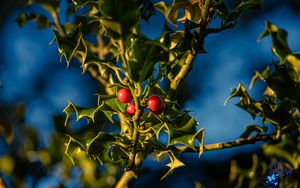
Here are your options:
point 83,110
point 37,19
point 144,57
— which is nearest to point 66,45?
point 83,110

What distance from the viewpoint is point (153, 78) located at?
3.22ft

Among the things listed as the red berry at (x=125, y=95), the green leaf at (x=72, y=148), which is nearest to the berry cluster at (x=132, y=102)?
the red berry at (x=125, y=95)

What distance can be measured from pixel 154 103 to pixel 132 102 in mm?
67

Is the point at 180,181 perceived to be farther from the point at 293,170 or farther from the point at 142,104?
the point at 142,104

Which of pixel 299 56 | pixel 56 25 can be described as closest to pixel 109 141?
pixel 299 56

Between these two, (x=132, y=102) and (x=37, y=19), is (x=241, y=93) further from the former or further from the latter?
(x=37, y=19)

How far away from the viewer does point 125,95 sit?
957mm

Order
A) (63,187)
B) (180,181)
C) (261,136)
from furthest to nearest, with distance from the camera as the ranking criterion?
(180,181) → (261,136) → (63,187)

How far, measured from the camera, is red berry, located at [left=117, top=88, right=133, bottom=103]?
0.96 m

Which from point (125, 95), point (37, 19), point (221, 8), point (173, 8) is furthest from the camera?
point (37, 19)

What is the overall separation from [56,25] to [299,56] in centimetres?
89

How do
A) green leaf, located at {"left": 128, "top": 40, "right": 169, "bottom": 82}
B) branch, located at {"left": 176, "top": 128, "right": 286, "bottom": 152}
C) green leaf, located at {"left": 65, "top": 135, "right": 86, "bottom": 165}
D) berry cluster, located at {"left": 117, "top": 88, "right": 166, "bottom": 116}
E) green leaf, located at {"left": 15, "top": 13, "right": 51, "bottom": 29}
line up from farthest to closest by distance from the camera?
green leaf, located at {"left": 15, "top": 13, "right": 51, "bottom": 29}, branch, located at {"left": 176, "top": 128, "right": 286, "bottom": 152}, green leaf, located at {"left": 65, "top": 135, "right": 86, "bottom": 165}, berry cluster, located at {"left": 117, "top": 88, "right": 166, "bottom": 116}, green leaf, located at {"left": 128, "top": 40, "right": 169, "bottom": 82}

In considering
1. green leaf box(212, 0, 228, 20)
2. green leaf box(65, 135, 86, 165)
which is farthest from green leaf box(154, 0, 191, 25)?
green leaf box(65, 135, 86, 165)

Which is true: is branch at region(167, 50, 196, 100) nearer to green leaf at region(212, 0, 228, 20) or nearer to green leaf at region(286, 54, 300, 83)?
green leaf at region(212, 0, 228, 20)
